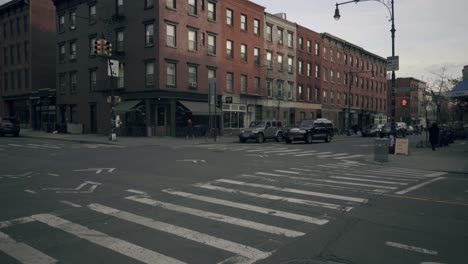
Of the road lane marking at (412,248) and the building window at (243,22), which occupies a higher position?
the building window at (243,22)

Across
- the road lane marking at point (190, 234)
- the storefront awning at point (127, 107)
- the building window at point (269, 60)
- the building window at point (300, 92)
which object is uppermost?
the building window at point (269, 60)

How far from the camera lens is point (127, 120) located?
35125mm

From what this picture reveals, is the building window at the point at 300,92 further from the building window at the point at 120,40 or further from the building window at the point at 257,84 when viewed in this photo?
the building window at the point at 120,40

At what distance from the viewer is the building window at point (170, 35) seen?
33.3 meters

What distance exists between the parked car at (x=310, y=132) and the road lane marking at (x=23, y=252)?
25463 millimetres

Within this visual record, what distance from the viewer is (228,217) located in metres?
6.84

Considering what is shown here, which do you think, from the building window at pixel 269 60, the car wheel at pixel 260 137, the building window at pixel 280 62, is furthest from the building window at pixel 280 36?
the car wheel at pixel 260 137

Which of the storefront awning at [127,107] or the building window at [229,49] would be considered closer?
the storefront awning at [127,107]

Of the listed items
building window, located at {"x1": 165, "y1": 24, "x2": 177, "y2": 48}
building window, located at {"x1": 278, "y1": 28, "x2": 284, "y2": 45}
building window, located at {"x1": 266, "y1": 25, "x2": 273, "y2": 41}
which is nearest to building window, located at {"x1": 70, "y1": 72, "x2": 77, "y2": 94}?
building window, located at {"x1": 165, "y1": 24, "x2": 177, "y2": 48}

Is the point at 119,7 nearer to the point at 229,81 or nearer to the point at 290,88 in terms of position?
the point at 229,81

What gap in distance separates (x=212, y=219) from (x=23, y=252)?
294 cm

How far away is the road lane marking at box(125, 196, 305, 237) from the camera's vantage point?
5.97 metres

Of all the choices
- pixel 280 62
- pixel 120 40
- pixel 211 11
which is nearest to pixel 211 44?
pixel 211 11

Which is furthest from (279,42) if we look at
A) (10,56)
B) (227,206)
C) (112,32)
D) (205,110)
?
(227,206)
